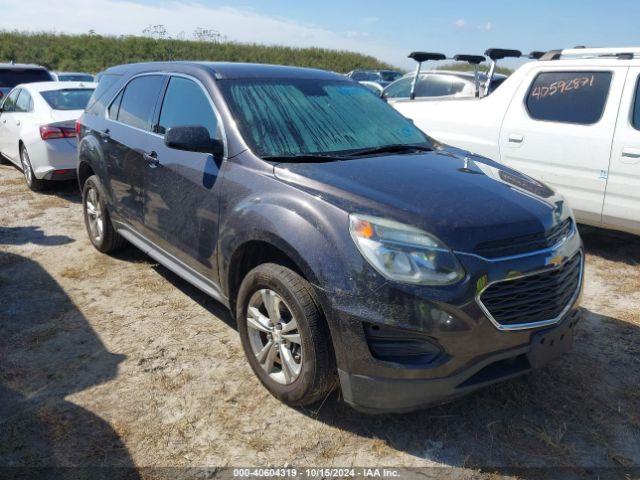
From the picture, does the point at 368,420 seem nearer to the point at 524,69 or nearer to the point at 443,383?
the point at 443,383

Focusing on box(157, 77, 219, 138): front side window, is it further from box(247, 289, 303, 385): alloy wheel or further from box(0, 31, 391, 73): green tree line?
A: box(0, 31, 391, 73): green tree line

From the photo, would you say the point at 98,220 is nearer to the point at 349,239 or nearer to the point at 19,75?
the point at 349,239

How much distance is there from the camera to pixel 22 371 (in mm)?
3297

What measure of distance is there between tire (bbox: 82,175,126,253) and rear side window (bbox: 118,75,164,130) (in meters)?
0.75

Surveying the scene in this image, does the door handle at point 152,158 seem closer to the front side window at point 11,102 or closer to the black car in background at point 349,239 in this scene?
the black car in background at point 349,239

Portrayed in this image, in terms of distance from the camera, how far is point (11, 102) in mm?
8578

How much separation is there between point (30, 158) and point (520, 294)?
7.07m

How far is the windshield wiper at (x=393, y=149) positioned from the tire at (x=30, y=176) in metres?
5.95

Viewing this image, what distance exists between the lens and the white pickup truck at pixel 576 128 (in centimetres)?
501

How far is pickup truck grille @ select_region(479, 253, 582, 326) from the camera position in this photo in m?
2.46

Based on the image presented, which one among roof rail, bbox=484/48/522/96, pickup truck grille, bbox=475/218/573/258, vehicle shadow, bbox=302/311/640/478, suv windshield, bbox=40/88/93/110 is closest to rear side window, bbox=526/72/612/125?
roof rail, bbox=484/48/522/96

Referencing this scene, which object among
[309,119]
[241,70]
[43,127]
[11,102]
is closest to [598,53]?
[309,119]

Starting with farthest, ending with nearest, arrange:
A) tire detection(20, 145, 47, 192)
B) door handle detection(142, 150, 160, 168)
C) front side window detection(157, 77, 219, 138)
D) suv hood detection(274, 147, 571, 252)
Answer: tire detection(20, 145, 47, 192)
door handle detection(142, 150, 160, 168)
front side window detection(157, 77, 219, 138)
suv hood detection(274, 147, 571, 252)

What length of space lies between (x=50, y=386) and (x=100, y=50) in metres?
40.0
